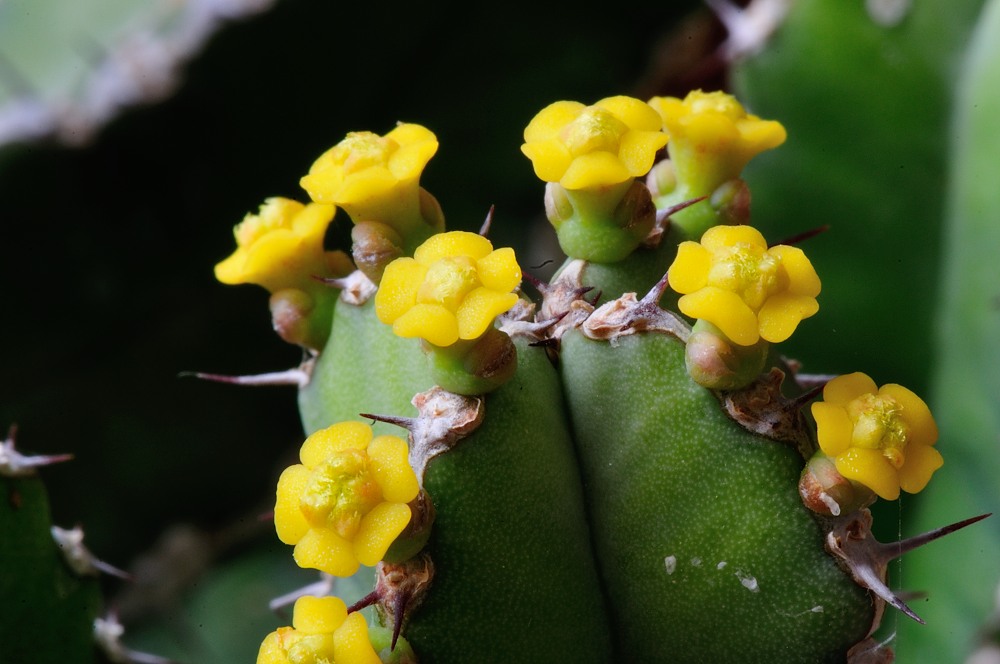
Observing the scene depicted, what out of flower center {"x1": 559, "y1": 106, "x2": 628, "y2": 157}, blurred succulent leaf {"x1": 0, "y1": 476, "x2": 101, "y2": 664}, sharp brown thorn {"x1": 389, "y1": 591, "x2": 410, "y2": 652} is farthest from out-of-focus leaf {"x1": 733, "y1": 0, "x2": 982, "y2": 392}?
blurred succulent leaf {"x1": 0, "y1": 476, "x2": 101, "y2": 664}

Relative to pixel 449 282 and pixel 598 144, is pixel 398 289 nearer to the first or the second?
pixel 449 282

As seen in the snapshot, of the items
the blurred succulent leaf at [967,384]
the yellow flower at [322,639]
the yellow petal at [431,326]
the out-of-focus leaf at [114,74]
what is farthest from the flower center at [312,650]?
the out-of-focus leaf at [114,74]

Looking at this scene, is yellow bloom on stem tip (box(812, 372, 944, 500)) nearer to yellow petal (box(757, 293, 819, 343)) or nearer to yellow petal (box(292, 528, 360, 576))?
yellow petal (box(757, 293, 819, 343))

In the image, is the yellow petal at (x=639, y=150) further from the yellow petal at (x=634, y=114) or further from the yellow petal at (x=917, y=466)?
the yellow petal at (x=917, y=466)

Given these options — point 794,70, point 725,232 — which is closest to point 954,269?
point 794,70

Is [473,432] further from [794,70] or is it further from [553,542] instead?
[794,70]

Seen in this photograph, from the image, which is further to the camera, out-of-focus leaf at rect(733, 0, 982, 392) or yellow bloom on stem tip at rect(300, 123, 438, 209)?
out-of-focus leaf at rect(733, 0, 982, 392)
